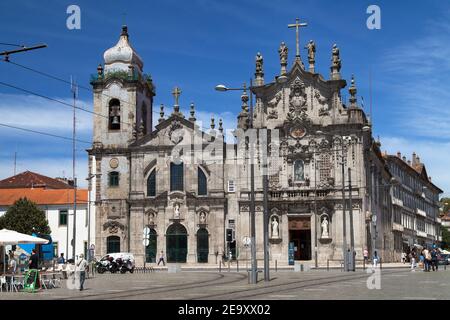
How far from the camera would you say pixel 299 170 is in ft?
193

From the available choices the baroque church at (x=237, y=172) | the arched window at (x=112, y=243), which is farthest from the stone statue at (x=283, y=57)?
the arched window at (x=112, y=243)

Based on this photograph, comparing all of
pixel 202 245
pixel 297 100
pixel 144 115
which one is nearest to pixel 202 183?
pixel 202 245

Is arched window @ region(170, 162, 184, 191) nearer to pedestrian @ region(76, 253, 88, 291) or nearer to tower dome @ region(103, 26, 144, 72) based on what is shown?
tower dome @ region(103, 26, 144, 72)

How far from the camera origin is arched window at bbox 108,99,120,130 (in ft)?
209

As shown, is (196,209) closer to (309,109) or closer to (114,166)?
(114,166)

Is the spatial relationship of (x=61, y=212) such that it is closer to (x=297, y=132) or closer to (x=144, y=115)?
(x=144, y=115)

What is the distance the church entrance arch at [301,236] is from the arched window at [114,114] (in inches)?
731

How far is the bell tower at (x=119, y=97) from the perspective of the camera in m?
63.4

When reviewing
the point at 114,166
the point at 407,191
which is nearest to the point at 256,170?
the point at 114,166

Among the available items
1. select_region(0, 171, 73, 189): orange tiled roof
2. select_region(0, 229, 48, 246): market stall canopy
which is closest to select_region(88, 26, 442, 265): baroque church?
select_region(0, 171, 73, 189): orange tiled roof

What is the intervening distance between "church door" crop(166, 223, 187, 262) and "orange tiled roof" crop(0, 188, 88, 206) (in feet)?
44.9

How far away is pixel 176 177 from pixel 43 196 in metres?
18.5
